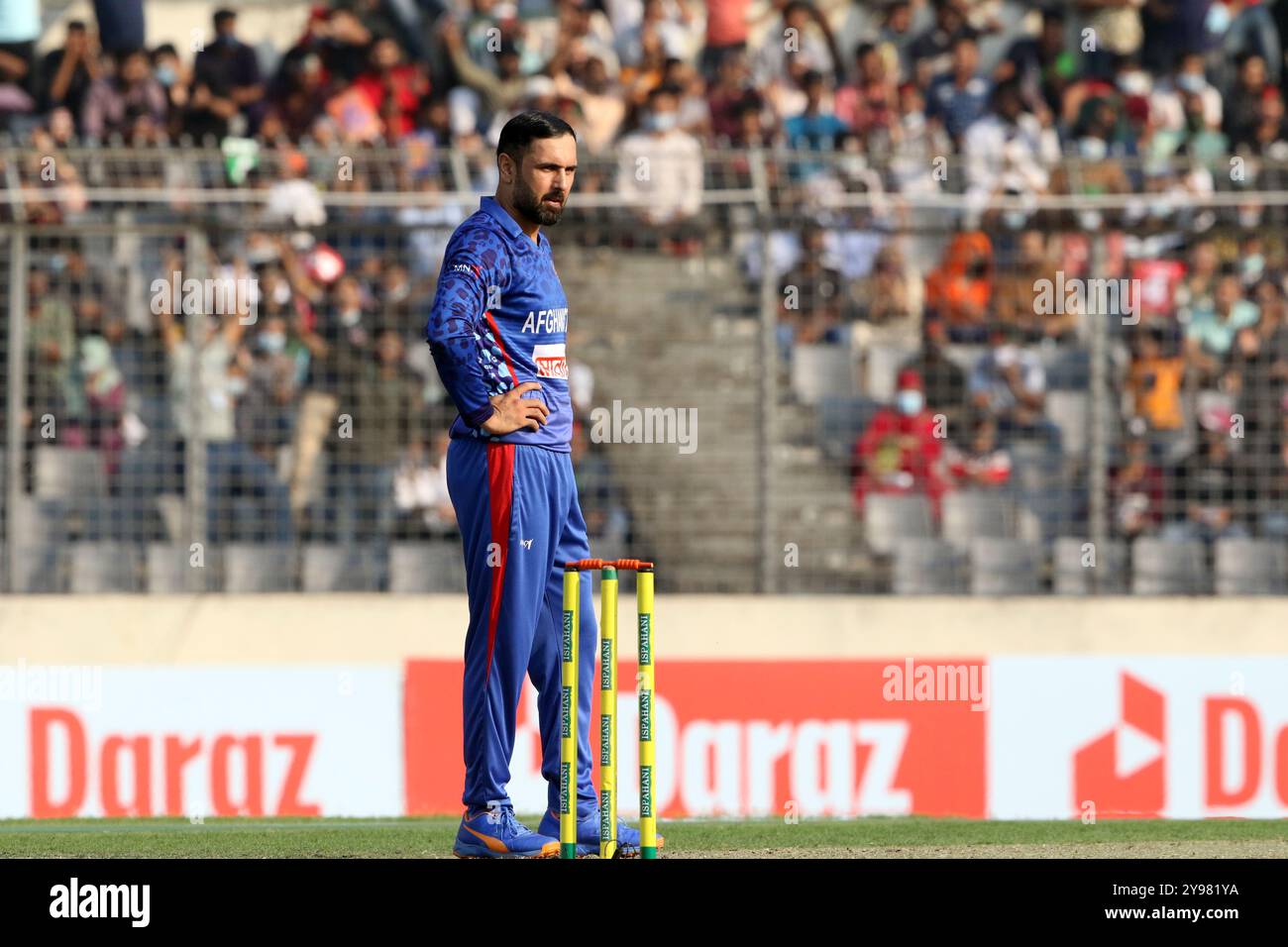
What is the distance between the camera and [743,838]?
8.01 meters

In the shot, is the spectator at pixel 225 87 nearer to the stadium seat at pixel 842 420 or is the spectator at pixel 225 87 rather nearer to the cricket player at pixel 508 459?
the stadium seat at pixel 842 420

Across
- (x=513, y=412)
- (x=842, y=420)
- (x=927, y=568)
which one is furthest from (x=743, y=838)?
(x=842, y=420)

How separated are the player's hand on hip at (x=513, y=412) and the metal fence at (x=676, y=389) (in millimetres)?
5216

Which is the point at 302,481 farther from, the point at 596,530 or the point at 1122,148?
the point at 1122,148

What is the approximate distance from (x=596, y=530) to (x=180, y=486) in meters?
2.16

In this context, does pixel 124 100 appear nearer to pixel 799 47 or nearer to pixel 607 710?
pixel 799 47

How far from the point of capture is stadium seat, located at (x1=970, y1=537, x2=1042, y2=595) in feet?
38.9

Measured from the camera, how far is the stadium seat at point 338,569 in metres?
11.6

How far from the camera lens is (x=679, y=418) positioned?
12141mm

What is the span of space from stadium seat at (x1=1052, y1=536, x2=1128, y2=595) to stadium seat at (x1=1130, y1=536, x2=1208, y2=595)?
8 cm

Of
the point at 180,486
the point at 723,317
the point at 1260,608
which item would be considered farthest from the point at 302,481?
the point at 1260,608

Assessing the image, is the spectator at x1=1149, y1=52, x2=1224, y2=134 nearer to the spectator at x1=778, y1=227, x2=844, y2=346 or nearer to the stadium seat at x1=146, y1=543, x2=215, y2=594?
the spectator at x1=778, y1=227, x2=844, y2=346
